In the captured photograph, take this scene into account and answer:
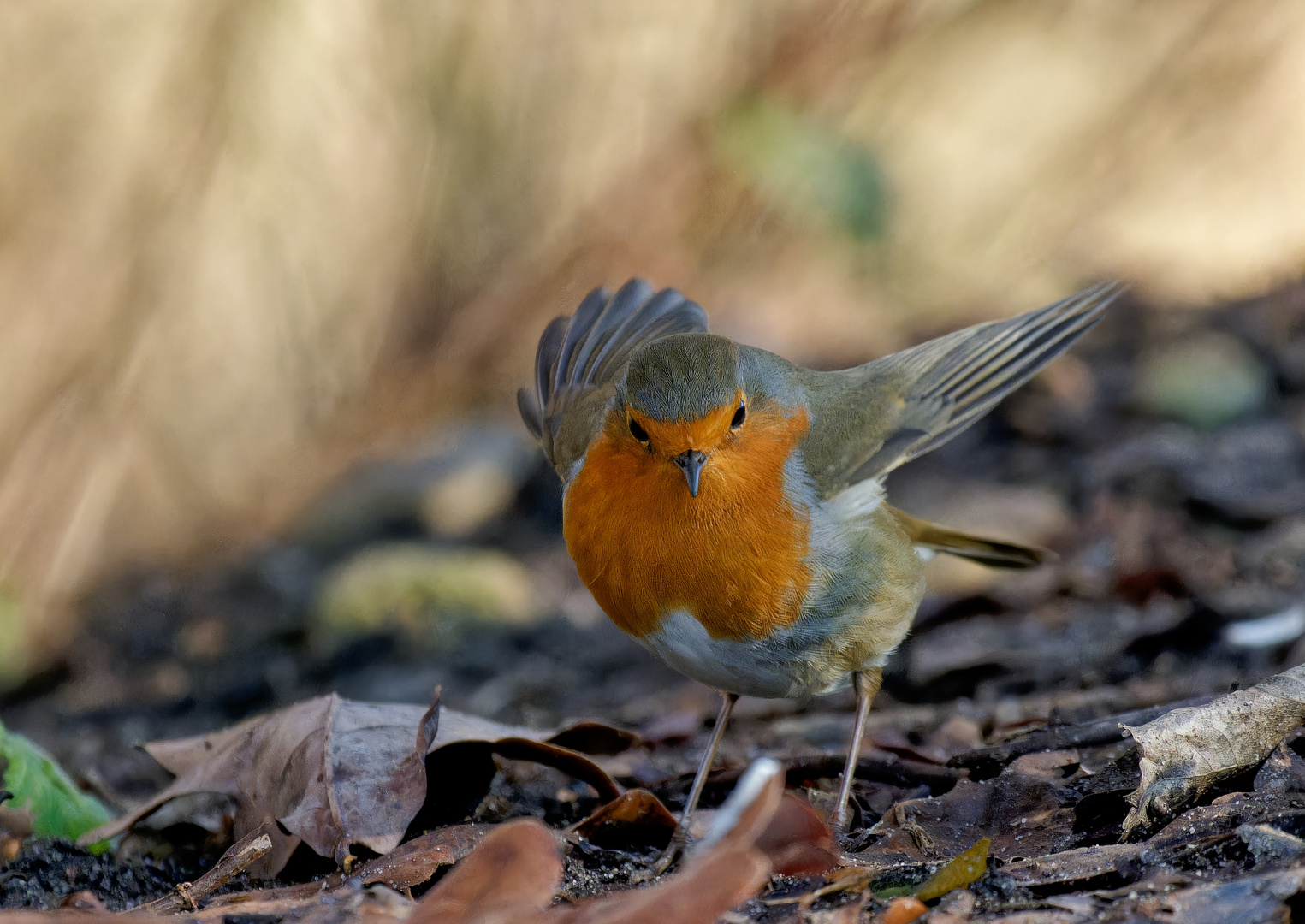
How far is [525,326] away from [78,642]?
3007 mm

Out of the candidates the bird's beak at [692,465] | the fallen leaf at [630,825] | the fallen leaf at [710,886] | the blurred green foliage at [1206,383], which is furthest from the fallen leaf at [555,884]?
the blurred green foliage at [1206,383]

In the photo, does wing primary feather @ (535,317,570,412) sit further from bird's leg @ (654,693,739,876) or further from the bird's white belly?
the bird's white belly

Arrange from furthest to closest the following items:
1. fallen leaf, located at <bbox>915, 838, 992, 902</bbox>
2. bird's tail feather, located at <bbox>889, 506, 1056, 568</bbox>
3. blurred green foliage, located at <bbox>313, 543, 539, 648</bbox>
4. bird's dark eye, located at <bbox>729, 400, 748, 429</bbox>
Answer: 1. blurred green foliage, located at <bbox>313, 543, 539, 648</bbox>
2. bird's tail feather, located at <bbox>889, 506, 1056, 568</bbox>
3. bird's dark eye, located at <bbox>729, 400, 748, 429</bbox>
4. fallen leaf, located at <bbox>915, 838, 992, 902</bbox>

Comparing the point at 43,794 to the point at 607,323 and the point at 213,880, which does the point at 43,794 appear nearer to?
the point at 213,880

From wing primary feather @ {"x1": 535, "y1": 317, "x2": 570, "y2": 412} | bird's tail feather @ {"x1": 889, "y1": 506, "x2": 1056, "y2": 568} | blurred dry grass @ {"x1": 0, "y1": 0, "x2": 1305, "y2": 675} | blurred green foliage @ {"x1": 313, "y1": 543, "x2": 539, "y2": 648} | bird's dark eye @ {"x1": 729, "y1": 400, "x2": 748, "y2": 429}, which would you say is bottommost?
blurred green foliage @ {"x1": 313, "y1": 543, "x2": 539, "y2": 648}

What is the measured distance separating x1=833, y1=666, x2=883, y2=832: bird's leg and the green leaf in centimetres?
178

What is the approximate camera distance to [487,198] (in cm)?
789

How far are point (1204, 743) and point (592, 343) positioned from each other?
272 cm

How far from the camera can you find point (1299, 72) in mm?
8922

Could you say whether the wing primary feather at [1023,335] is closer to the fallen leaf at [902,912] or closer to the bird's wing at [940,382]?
the bird's wing at [940,382]

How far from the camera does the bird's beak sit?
3482 mm

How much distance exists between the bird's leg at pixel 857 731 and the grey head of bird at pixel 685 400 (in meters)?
0.83

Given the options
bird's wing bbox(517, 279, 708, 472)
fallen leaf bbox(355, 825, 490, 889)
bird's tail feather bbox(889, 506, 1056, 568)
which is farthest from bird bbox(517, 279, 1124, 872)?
fallen leaf bbox(355, 825, 490, 889)

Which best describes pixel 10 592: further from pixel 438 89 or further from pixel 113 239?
pixel 438 89
